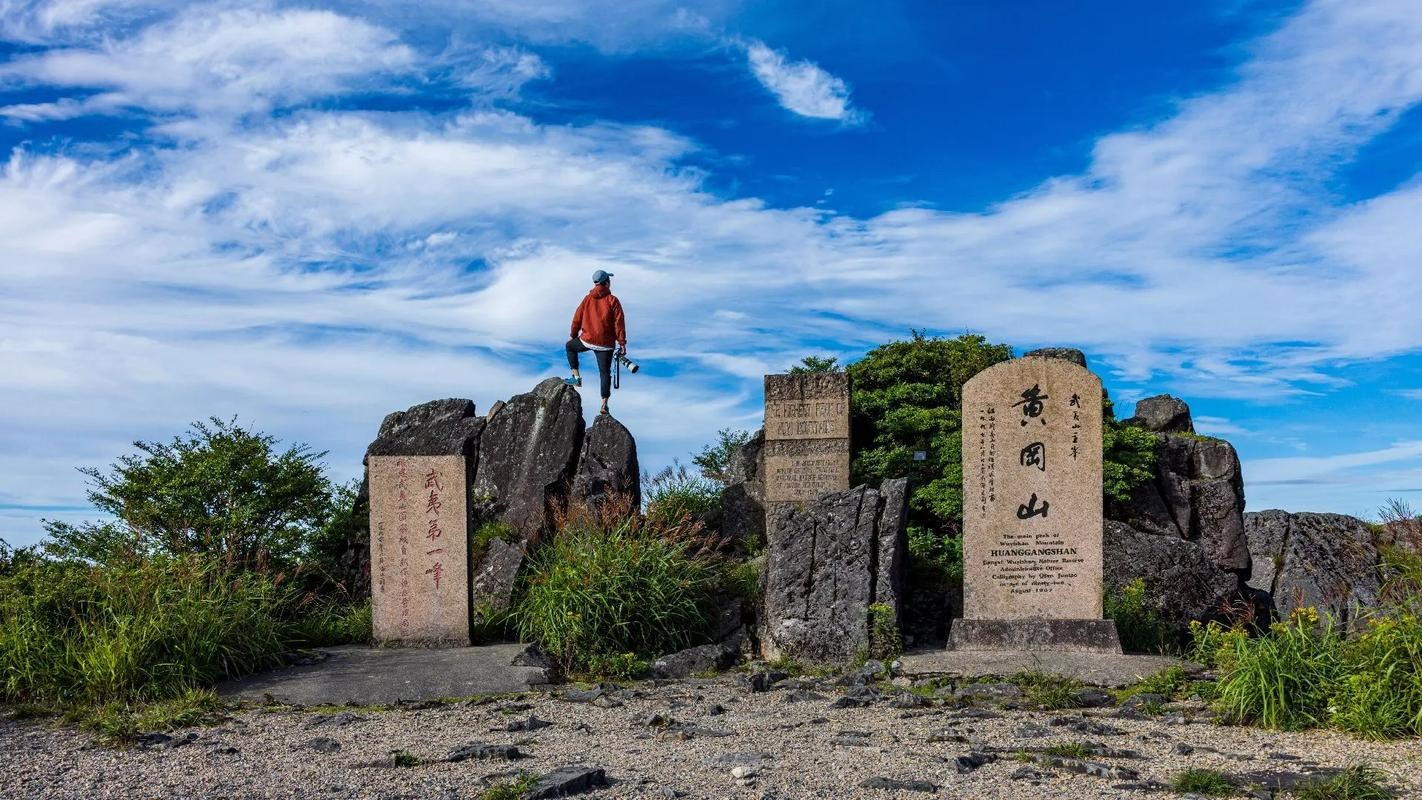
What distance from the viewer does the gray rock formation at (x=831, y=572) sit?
927 cm

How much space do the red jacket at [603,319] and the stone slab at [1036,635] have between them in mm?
7347

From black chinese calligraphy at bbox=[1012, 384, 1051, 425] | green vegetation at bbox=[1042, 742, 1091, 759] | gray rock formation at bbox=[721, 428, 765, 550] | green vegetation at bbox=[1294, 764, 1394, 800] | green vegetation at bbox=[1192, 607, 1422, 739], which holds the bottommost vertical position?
green vegetation at bbox=[1042, 742, 1091, 759]

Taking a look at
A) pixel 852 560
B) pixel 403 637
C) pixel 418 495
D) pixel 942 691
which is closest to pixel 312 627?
pixel 403 637

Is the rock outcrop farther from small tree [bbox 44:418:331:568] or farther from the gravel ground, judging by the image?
the gravel ground

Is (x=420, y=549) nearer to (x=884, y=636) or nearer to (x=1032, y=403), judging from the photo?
(x=884, y=636)

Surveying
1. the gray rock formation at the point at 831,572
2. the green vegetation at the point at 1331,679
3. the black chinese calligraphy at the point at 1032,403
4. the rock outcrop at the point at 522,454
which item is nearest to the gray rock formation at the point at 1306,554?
the black chinese calligraphy at the point at 1032,403

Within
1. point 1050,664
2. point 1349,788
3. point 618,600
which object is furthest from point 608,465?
point 1349,788

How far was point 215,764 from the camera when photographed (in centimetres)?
631

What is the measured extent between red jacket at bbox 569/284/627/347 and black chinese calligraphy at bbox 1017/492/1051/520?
7223 mm

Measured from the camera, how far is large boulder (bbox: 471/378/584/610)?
13.7 meters

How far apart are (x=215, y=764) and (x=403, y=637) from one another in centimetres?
424

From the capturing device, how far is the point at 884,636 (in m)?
9.12

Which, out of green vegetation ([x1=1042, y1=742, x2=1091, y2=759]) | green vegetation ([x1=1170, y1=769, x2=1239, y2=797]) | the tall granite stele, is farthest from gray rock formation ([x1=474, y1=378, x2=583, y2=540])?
green vegetation ([x1=1170, y1=769, x2=1239, y2=797])

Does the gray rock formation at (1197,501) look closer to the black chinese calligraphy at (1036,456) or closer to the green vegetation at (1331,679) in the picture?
the black chinese calligraphy at (1036,456)
